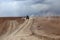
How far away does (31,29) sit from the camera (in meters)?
1.24

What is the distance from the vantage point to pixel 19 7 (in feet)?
5.57

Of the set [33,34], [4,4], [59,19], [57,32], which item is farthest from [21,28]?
[4,4]

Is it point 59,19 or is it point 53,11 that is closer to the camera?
point 59,19

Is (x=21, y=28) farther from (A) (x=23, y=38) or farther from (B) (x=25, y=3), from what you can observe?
(B) (x=25, y=3)

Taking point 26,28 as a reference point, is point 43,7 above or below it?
above

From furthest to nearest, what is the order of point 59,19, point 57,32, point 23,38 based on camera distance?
point 59,19 < point 57,32 < point 23,38

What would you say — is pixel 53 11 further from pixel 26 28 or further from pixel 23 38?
pixel 23 38

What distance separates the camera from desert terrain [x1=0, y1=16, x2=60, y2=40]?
111cm

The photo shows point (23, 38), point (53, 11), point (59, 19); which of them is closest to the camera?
point (23, 38)

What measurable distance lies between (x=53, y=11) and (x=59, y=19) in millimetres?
276

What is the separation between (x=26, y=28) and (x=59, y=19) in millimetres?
482

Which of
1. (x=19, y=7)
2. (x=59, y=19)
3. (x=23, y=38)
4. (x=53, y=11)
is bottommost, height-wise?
(x=23, y=38)

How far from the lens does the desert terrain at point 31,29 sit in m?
1.11

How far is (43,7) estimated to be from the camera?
5.48 feet
